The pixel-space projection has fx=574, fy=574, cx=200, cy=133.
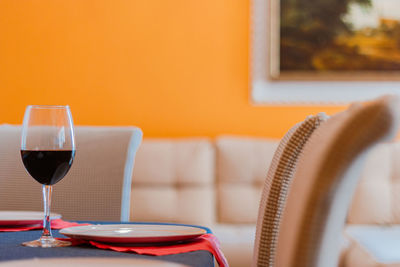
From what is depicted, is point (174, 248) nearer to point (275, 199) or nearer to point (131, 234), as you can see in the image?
point (131, 234)

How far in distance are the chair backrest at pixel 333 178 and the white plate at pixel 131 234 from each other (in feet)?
0.69

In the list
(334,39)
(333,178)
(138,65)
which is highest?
(334,39)

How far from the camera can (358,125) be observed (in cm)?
55

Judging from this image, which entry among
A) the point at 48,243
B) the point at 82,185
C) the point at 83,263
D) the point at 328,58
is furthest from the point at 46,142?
the point at 328,58

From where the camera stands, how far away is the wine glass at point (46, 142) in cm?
80

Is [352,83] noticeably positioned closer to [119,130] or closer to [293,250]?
[119,130]

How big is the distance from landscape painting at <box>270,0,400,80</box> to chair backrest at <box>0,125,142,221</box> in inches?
82.4

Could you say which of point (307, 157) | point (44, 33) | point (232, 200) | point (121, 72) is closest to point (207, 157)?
point (232, 200)

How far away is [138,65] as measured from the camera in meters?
3.46

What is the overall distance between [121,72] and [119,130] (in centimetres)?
191

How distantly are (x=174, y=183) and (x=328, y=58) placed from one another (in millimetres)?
1233

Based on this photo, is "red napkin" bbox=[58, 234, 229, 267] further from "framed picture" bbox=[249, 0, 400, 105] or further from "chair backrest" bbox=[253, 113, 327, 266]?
"framed picture" bbox=[249, 0, 400, 105]

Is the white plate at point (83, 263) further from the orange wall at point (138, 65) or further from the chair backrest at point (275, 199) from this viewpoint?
the orange wall at point (138, 65)

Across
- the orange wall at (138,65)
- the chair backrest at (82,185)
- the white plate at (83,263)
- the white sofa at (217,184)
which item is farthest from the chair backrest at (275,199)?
the orange wall at (138,65)
